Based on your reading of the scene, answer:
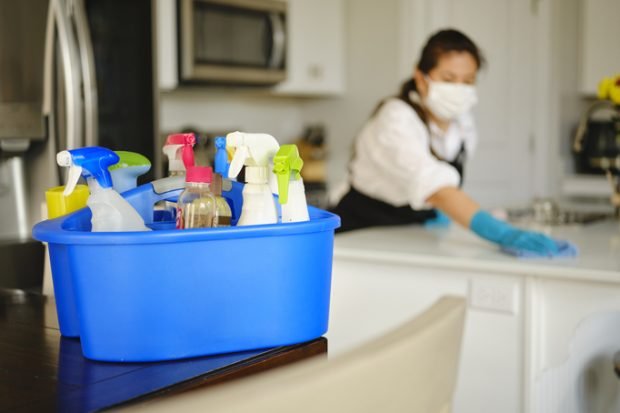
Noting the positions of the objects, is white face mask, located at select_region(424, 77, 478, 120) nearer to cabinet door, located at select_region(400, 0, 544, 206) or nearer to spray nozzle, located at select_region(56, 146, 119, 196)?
spray nozzle, located at select_region(56, 146, 119, 196)

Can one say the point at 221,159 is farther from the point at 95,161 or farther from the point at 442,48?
the point at 442,48

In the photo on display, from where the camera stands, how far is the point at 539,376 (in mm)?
1720

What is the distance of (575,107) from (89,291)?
3.80m

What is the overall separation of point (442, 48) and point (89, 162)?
1571 millimetres

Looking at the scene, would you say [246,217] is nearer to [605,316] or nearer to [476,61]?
[605,316]

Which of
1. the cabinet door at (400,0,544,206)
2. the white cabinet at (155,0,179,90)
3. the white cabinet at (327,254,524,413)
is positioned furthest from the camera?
the cabinet door at (400,0,544,206)

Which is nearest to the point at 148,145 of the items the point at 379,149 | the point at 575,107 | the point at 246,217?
the point at 379,149

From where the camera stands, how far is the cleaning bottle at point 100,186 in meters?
0.79

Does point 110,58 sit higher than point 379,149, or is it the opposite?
point 110,58

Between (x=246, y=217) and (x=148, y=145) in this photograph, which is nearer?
(x=246, y=217)

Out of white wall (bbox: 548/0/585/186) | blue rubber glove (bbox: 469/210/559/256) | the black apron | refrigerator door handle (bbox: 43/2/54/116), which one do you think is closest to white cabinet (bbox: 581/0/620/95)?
white wall (bbox: 548/0/585/186)

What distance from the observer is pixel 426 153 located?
2150mm

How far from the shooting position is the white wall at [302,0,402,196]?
4023 millimetres

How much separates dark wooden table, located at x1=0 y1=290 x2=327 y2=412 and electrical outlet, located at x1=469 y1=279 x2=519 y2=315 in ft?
3.19
